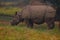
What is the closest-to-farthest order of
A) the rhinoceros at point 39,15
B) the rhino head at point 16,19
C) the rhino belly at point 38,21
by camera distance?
the rhinoceros at point 39,15 < the rhino belly at point 38,21 < the rhino head at point 16,19

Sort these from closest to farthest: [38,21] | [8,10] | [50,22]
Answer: [50,22] → [38,21] → [8,10]

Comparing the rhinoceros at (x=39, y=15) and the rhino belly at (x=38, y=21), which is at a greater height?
the rhinoceros at (x=39, y=15)

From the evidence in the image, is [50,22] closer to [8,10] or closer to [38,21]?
[38,21]

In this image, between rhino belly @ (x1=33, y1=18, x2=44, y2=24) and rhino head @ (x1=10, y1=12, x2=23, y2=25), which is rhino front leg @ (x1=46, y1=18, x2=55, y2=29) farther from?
rhino head @ (x1=10, y1=12, x2=23, y2=25)

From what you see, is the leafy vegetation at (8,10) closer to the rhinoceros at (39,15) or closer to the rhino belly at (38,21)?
the rhinoceros at (39,15)

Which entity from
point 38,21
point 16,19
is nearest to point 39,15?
point 38,21

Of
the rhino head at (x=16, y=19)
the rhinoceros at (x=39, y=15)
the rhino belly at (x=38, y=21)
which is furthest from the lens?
the rhino head at (x=16, y=19)

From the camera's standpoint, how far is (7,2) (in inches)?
440

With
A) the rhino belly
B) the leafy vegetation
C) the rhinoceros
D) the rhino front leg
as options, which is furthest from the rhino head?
the rhino front leg

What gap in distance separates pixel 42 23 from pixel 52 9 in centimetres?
72

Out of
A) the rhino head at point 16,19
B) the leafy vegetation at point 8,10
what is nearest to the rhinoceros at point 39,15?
the rhino head at point 16,19

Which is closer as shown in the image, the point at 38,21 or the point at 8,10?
the point at 38,21

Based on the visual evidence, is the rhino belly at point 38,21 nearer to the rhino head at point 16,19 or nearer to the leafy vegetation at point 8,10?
the rhino head at point 16,19

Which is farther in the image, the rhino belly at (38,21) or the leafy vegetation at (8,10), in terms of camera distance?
the leafy vegetation at (8,10)
